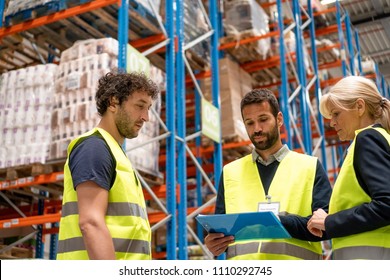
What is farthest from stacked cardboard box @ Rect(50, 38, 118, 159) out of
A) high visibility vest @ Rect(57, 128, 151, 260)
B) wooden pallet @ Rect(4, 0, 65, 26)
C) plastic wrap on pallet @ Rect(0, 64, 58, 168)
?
high visibility vest @ Rect(57, 128, 151, 260)

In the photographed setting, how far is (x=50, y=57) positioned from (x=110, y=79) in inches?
248

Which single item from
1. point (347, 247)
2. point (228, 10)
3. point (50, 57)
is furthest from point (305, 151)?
point (347, 247)

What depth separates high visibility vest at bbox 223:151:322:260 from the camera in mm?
2924

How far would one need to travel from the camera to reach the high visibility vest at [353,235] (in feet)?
7.89

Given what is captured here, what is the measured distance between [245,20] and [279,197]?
662cm

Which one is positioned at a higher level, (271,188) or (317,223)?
(271,188)

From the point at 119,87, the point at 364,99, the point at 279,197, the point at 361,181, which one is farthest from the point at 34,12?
the point at 361,181

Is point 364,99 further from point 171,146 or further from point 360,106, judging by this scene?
point 171,146

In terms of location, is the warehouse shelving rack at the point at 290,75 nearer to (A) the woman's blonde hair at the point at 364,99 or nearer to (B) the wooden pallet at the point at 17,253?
(B) the wooden pallet at the point at 17,253

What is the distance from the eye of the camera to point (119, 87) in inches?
117

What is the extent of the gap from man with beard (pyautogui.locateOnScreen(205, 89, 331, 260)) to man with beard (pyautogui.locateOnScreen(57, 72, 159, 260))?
51 cm

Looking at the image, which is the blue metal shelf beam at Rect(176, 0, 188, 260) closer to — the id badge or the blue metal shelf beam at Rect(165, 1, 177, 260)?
the blue metal shelf beam at Rect(165, 1, 177, 260)
